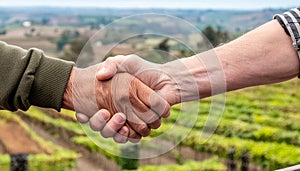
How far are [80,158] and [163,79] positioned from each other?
32.5ft

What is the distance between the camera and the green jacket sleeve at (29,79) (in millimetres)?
1042

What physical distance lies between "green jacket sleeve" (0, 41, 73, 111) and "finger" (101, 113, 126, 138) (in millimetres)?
103

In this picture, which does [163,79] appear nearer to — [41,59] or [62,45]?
[41,59]

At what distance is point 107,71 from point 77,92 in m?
0.07

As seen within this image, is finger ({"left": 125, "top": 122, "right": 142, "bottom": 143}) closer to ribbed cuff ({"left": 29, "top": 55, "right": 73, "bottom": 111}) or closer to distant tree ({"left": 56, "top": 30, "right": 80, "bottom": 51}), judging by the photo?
ribbed cuff ({"left": 29, "top": 55, "right": 73, "bottom": 111})

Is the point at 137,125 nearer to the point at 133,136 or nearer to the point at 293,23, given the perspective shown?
the point at 133,136

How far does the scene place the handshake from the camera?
1124 millimetres

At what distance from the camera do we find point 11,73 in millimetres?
1051

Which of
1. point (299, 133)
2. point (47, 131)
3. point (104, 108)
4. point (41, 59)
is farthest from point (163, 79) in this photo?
point (47, 131)

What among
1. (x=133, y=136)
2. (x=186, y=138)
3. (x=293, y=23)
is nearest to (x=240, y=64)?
(x=293, y=23)

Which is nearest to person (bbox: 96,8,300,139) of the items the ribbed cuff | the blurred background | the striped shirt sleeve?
the striped shirt sleeve

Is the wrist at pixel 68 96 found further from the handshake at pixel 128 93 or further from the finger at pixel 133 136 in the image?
the finger at pixel 133 136

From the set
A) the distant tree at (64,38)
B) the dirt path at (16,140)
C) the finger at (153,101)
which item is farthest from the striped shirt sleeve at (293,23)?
the distant tree at (64,38)

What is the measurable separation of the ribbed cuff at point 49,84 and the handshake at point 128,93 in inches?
1.2
